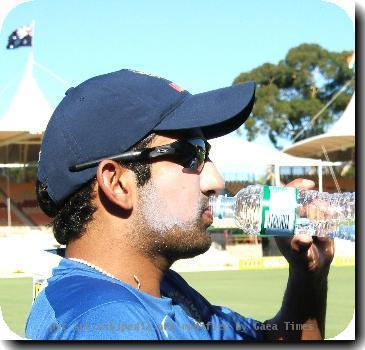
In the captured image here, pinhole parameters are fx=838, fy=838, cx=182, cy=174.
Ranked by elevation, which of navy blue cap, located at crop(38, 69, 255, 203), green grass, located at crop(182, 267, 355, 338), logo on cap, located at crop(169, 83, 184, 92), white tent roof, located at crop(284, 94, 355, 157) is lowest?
green grass, located at crop(182, 267, 355, 338)

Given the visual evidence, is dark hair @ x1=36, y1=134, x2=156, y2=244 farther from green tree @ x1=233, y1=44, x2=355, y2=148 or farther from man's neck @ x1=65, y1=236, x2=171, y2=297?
green tree @ x1=233, y1=44, x2=355, y2=148

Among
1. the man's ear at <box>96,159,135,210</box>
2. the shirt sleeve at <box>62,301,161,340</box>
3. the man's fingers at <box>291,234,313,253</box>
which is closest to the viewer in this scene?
the shirt sleeve at <box>62,301,161,340</box>

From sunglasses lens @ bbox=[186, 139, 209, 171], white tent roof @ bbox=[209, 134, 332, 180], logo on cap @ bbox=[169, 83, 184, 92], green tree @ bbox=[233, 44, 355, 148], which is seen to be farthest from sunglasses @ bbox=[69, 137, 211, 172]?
green tree @ bbox=[233, 44, 355, 148]

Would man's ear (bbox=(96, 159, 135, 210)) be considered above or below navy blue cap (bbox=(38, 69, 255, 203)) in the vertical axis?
below

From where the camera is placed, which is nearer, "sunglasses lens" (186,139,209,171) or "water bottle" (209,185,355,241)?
"sunglasses lens" (186,139,209,171)

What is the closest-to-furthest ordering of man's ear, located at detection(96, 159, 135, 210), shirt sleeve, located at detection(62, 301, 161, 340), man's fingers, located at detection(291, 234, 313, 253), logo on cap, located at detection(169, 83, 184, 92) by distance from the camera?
shirt sleeve, located at detection(62, 301, 161, 340) → man's ear, located at detection(96, 159, 135, 210) → logo on cap, located at detection(169, 83, 184, 92) → man's fingers, located at detection(291, 234, 313, 253)

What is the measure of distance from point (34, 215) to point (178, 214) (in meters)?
22.5

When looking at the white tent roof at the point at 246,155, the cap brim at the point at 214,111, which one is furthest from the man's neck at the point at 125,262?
the white tent roof at the point at 246,155

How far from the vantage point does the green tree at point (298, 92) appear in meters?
30.2

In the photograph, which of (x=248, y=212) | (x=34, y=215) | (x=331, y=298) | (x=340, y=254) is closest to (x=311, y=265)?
(x=248, y=212)

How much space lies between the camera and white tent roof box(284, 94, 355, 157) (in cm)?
2381

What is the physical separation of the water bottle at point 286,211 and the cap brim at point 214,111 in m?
0.15

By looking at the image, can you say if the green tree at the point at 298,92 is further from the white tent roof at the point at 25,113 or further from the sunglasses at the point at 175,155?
the sunglasses at the point at 175,155

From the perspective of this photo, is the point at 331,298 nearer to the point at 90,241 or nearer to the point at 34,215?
the point at 90,241
